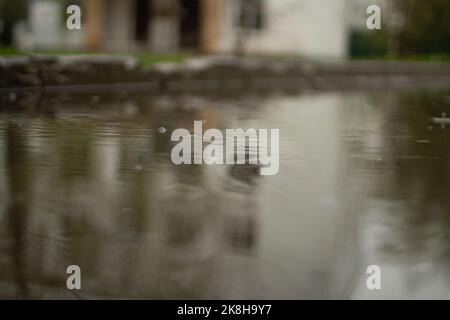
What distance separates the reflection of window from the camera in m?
35.8

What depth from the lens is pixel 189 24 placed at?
1447 inches

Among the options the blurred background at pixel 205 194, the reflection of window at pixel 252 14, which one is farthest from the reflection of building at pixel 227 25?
the blurred background at pixel 205 194

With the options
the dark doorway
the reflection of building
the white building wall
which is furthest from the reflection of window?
the dark doorway

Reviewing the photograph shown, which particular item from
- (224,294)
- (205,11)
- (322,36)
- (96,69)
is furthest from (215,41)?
(224,294)

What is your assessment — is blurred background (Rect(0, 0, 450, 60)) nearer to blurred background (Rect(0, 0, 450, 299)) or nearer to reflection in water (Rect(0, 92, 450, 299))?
blurred background (Rect(0, 0, 450, 299))

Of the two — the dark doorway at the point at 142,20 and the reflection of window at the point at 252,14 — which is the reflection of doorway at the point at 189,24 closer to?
the dark doorway at the point at 142,20

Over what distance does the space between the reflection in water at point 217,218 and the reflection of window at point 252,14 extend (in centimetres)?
2550

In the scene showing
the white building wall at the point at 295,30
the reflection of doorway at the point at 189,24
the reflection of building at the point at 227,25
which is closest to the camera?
the reflection of building at the point at 227,25

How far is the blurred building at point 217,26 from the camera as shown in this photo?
34.8m

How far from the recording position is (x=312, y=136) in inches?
434

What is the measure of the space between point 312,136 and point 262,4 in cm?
2557

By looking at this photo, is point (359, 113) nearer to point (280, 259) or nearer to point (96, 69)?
point (96, 69)

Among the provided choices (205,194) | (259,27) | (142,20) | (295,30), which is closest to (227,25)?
(259,27)

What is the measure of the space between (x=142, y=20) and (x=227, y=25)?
3658 millimetres
